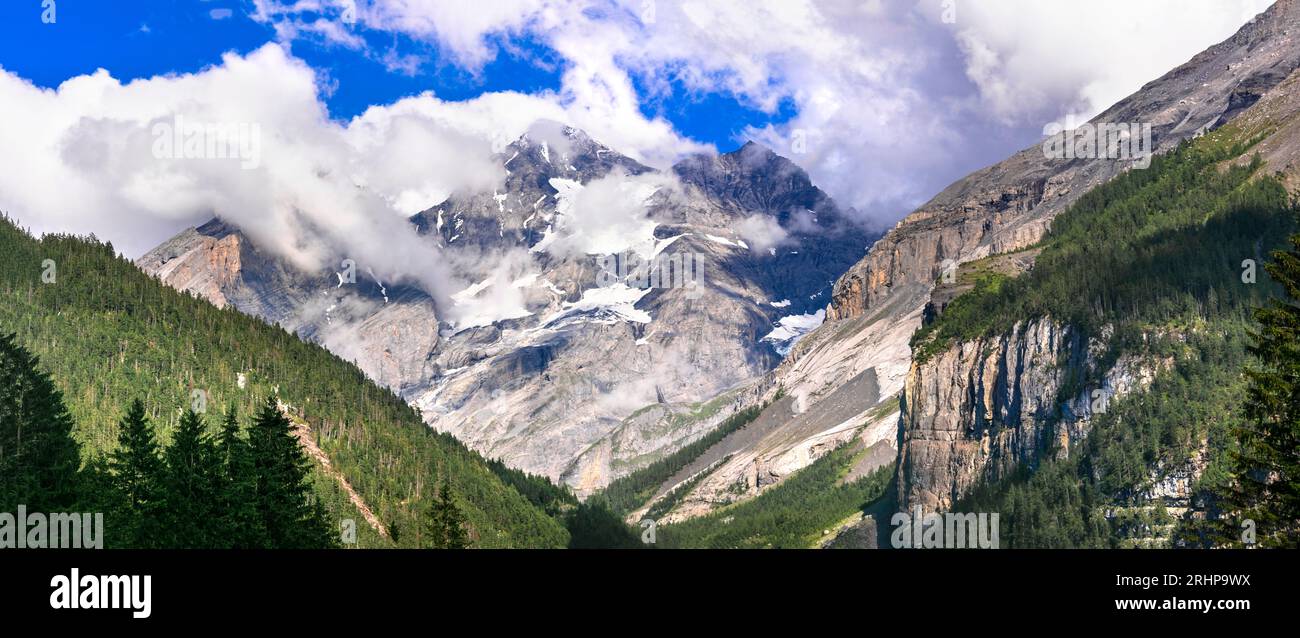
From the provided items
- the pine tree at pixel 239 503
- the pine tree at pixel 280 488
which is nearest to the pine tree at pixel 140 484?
the pine tree at pixel 239 503

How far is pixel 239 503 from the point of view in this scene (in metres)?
63.6

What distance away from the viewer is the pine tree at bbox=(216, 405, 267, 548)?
202 ft

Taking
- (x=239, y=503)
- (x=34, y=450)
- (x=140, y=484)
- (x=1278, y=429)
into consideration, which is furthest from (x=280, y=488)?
(x=1278, y=429)

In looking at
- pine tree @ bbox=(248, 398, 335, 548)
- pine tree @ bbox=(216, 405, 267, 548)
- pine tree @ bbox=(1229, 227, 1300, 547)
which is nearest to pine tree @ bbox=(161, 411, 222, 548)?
pine tree @ bbox=(216, 405, 267, 548)

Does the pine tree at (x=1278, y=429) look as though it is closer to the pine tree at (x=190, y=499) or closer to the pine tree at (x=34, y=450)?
the pine tree at (x=190, y=499)

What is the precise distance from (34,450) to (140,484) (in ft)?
20.7

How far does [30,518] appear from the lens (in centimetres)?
6375

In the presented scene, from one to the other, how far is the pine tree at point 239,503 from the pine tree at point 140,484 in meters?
3.34

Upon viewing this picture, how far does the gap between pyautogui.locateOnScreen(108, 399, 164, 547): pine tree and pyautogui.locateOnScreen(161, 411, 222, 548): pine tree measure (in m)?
0.67

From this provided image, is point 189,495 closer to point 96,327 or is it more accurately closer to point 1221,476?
point 1221,476

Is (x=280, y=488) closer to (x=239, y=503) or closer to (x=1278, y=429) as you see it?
(x=239, y=503)
